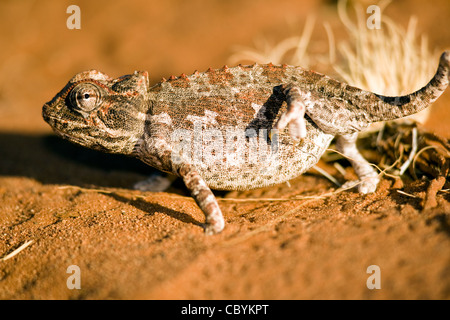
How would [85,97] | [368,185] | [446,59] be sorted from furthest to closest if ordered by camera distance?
[368,185] < [85,97] < [446,59]

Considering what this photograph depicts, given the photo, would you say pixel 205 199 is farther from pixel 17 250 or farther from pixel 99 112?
pixel 17 250

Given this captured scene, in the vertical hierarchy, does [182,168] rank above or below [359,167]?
below

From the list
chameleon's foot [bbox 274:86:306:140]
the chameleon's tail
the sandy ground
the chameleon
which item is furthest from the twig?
the chameleon's tail

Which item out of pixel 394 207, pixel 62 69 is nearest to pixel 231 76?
pixel 394 207

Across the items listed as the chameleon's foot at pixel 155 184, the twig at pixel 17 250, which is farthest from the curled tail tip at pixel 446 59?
the twig at pixel 17 250

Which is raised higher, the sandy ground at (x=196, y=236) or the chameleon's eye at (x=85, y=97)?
the chameleon's eye at (x=85, y=97)

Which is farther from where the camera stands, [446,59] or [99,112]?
[99,112]

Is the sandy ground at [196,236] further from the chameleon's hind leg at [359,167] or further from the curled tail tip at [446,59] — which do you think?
the curled tail tip at [446,59]

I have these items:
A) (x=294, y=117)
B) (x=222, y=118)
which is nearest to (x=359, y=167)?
(x=294, y=117)
